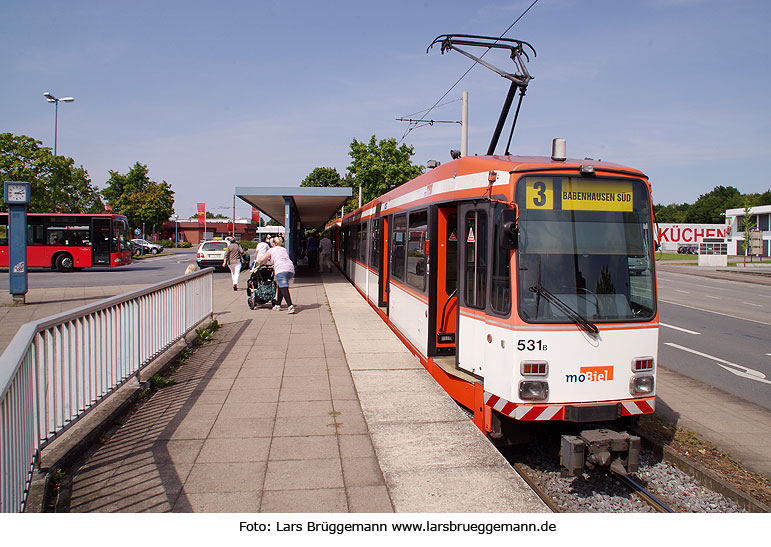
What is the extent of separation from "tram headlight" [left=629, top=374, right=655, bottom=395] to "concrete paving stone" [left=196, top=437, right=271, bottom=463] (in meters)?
3.24

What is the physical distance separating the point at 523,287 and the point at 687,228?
95037mm

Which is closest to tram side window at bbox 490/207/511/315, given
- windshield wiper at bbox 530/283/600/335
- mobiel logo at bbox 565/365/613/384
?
windshield wiper at bbox 530/283/600/335

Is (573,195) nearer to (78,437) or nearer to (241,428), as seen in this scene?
(241,428)

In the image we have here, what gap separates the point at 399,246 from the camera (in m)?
9.58

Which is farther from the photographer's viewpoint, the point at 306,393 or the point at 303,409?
the point at 306,393

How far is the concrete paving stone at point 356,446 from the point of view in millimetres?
4727

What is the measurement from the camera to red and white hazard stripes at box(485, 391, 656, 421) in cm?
489

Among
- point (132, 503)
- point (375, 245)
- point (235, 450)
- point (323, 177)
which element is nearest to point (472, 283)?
point (235, 450)

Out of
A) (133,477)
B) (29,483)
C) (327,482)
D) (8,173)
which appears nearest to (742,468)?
(327,482)

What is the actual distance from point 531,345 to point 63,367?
3.77m

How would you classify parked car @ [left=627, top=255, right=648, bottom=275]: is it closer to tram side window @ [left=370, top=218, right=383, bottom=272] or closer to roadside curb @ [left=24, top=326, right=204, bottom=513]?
roadside curb @ [left=24, top=326, right=204, bottom=513]

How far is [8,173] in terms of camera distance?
3017cm

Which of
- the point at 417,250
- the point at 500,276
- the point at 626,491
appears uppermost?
the point at 417,250

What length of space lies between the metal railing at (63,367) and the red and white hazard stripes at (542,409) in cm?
355
